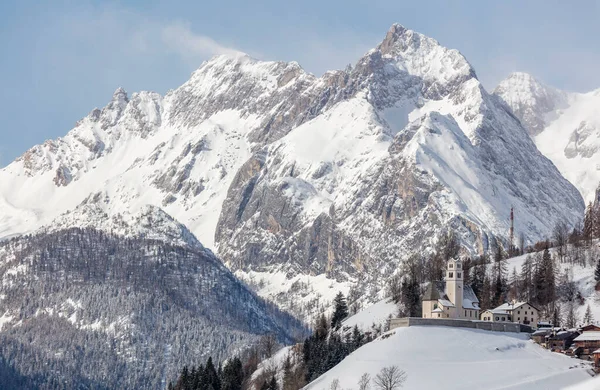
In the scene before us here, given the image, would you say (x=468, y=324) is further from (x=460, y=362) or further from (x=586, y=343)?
(x=586, y=343)

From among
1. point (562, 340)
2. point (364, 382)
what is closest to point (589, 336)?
point (562, 340)

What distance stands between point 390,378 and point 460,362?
48.8ft

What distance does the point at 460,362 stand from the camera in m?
179

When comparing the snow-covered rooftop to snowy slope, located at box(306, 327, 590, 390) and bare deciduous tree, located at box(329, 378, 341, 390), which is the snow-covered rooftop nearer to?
snowy slope, located at box(306, 327, 590, 390)

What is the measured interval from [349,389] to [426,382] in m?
11.4

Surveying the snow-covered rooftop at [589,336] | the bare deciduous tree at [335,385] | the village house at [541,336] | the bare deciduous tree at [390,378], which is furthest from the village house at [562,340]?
the bare deciduous tree at [335,385]

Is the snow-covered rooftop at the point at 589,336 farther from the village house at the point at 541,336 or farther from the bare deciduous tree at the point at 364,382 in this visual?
the bare deciduous tree at the point at 364,382

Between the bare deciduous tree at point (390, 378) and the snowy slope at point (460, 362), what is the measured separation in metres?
1.11

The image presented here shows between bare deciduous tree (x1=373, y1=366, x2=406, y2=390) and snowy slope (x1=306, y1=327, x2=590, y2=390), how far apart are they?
1115mm

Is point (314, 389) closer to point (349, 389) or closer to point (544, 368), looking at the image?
point (349, 389)

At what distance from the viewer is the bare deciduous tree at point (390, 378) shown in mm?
168750

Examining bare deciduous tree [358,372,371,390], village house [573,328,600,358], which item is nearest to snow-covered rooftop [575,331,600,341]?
village house [573,328,600,358]

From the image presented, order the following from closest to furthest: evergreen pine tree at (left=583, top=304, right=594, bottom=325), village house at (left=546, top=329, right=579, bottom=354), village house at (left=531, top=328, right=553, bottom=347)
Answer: village house at (left=546, top=329, right=579, bottom=354)
village house at (left=531, top=328, right=553, bottom=347)
evergreen pine tree at (left=583, top=304, right=594, bottom=325)

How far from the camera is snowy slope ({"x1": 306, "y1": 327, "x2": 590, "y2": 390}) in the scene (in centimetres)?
17050
